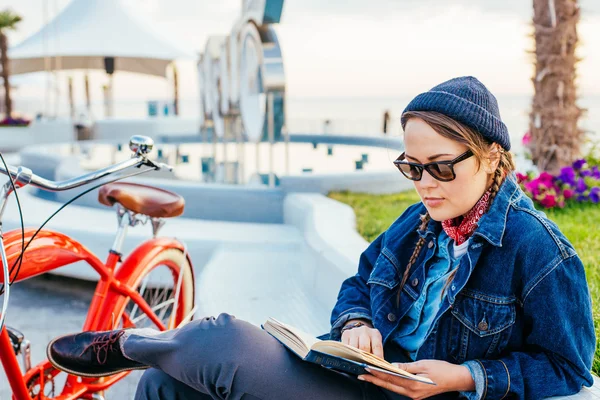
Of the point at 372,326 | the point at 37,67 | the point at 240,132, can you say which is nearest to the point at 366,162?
the point at 240,132

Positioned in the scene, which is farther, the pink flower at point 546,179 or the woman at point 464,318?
the pink flower at point 546,179

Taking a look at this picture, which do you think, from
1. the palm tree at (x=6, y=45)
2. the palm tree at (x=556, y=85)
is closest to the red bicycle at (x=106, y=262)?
the palm tree at (x=556, y=85)

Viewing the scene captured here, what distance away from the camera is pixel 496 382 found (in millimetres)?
1547

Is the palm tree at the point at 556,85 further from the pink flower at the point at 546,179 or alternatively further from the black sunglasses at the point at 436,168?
the black sunglasses at the point at 436,168

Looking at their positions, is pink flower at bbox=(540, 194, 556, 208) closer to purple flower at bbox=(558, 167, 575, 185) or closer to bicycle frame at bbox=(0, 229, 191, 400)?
purple flower at bbox=(558, 167, 575, 185)

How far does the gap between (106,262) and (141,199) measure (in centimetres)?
30

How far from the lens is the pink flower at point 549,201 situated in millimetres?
4816

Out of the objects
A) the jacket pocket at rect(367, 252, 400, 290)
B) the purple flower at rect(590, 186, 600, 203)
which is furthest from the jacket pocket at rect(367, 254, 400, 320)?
the purple flower at rect(590, 186, 600, 203)

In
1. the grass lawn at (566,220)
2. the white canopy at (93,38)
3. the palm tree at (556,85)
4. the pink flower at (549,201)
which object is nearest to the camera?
the grass lawn at (566,220)

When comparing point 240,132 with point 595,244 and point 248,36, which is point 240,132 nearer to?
point 248,36

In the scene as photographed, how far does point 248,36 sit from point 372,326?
5.81m

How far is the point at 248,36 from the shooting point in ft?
23.6

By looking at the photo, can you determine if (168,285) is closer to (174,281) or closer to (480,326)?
(174,281)

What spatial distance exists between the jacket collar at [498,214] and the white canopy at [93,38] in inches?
719
